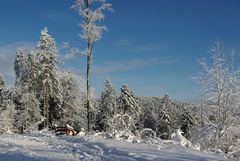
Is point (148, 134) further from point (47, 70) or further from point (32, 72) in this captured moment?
point (32, 72)

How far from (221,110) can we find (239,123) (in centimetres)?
149

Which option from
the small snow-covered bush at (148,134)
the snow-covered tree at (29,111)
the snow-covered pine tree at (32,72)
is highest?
the snow-covered pine tree at (32,72)

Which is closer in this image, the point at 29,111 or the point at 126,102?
the point at 29,111

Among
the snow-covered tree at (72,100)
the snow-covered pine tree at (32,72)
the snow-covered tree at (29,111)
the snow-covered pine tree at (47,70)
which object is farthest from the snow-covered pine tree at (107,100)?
the snow-covered pine tree at (32,72)

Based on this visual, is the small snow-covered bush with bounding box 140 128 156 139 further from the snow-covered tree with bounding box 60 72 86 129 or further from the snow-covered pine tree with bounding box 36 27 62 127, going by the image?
the snow-covered tree with bounding box 60 72 86 129

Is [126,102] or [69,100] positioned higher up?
[69,100]

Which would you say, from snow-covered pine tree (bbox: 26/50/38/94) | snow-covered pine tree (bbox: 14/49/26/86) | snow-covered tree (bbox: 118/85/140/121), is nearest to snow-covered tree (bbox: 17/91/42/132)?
snow-covered pine tree (bbox: 26/50/38/94)

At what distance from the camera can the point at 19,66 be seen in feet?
191

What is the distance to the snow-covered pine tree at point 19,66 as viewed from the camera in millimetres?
57156

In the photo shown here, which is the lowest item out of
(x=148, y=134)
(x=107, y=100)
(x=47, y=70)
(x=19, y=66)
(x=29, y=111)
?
(x=148, y=134)

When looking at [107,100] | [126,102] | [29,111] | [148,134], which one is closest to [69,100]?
[29,111]

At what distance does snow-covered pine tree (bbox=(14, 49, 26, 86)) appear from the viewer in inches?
2250

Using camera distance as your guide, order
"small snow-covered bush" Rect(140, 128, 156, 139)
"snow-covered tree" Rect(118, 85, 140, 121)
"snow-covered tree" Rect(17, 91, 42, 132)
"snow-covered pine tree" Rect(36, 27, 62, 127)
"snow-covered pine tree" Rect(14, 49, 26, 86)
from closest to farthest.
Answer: "small snow-covered bush" Rect(140, 128, 156, 139) → "snow-covered pine tree" Rect(36, 27, 62, 127) → "snow-covered tree" Rect(17, 91, 42, 132) → "snow-covered pine tree" Rect(14, 49, 26, 86) → "snow-covered tree" Rect(118, 85, 140, 121)

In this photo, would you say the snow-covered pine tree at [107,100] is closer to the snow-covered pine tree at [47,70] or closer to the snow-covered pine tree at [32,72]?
the snow-covered pine tree at [47,70]
